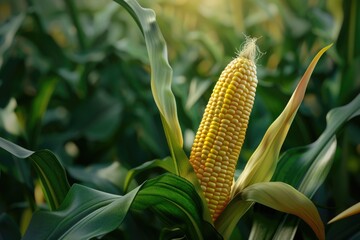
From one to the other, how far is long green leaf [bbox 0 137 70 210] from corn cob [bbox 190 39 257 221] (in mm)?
156

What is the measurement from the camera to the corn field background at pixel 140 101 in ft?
3.11

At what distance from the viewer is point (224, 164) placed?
0.67 meters

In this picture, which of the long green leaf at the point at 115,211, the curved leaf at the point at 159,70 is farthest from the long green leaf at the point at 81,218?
the curved leaf at the point at 159,70

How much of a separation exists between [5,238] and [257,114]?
71 centimetres

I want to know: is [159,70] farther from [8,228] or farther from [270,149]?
[8,228]

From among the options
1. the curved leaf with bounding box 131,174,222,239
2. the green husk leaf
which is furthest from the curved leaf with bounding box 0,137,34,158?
the green husk leaf

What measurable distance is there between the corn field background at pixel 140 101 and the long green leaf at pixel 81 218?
0.19 metres

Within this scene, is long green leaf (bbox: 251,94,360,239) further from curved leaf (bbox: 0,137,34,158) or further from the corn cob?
curved leaf (bbox: 0,137,34,158)

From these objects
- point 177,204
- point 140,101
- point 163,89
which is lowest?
point 140,101

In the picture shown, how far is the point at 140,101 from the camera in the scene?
145cm

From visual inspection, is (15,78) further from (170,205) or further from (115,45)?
(170,205)

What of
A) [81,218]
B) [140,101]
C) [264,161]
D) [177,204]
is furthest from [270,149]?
[140,101]

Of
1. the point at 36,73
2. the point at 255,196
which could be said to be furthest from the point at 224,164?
the point at 36,73

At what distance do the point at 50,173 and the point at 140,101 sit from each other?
771mm
